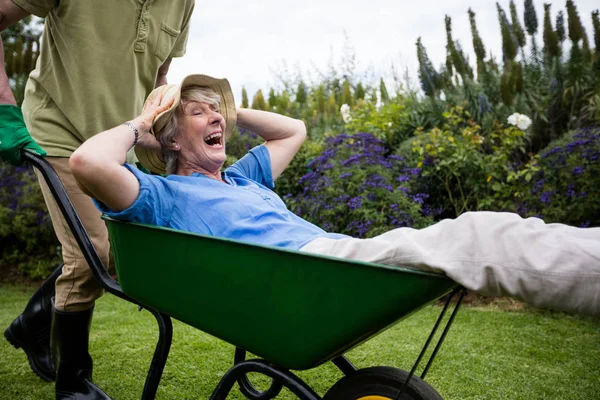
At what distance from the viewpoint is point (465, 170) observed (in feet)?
13.3

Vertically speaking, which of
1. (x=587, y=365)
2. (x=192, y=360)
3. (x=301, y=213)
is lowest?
(x=587, y=365)

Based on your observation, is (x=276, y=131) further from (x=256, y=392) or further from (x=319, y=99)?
(x=319, y=99)

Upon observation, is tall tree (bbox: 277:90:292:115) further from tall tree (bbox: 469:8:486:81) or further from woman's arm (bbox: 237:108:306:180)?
woman's arm (bbox: 237:108:306:180)

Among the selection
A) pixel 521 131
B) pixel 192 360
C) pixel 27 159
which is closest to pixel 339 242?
pixel 27 159

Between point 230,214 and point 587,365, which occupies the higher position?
point 230,214

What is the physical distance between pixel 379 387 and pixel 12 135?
117 centimetres

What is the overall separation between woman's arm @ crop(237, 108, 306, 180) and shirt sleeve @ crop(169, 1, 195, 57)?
0.40 meters

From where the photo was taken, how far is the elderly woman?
106 cm

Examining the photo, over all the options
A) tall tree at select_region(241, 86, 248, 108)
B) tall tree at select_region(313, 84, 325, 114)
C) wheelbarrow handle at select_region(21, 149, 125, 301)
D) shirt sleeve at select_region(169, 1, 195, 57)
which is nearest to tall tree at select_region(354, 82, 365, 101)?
Answer: tall tree at select_region(313, 84, 325, 114)

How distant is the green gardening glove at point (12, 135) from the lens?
1.57 m

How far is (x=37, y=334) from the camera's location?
2.28 meters

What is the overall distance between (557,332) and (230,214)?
82.5 inches

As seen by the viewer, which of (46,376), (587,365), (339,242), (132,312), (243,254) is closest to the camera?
(243,254)

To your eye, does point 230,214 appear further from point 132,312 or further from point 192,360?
point 132,312
